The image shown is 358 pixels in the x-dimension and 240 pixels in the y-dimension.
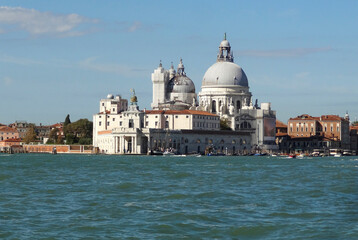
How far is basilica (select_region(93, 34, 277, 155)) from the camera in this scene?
97.8 metres

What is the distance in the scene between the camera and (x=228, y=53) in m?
119

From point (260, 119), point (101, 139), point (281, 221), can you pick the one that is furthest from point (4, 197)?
point (260, 119)

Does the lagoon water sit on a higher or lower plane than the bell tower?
lower

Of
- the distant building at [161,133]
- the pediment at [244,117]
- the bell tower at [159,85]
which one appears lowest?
the distant building at [161,133]

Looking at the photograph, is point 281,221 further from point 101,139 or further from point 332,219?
point 101,139

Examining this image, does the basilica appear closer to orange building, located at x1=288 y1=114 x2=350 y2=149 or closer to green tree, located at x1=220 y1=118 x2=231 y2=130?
green tree, located at x1=220 y1=118 x2=231 y2=130

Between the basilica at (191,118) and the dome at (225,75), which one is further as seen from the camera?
the dome at (225,75)

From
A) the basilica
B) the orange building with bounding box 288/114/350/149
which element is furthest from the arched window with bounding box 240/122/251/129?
the orange building with bounding box 288/114/350/149

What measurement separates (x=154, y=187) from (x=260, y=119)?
79.8 metres

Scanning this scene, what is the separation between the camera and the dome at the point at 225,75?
114 m

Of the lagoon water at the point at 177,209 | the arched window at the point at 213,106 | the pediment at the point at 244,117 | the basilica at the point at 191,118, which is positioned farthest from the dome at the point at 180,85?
the lagoon water at the point at 177,209

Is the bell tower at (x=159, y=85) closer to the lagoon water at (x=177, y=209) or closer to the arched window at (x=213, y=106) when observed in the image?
the arched window at (x=213, y=106)

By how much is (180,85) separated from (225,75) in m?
7.34

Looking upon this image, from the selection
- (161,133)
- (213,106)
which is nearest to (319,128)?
(213,106)
